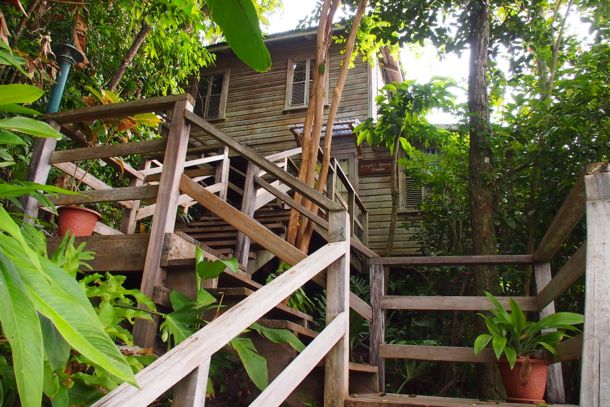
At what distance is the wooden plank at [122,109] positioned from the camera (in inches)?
133

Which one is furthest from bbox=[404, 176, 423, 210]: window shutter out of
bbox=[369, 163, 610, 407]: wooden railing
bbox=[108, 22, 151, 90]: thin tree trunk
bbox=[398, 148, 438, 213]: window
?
bbox=[369, 163, 610, 407]: wooden railing

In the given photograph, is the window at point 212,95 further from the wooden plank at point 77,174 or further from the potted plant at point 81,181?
the wooden plank at point 77,174

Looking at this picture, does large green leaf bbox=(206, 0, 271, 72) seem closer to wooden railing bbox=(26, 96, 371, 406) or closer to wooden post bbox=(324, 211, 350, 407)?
wooden railing bbox=(26, 96, 371, 406)

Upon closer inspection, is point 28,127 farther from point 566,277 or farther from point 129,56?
point 129,56

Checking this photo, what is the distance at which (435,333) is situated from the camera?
19.6 ft

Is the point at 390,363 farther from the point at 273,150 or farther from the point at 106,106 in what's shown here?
the point at 273,150

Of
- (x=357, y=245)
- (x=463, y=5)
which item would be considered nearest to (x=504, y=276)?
(x=357, y=245)

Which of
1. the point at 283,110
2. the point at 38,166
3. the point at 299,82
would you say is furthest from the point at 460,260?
the point at 299,82

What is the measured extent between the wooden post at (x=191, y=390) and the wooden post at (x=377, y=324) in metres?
2.31

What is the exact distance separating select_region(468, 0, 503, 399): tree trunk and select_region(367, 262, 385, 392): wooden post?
3.78 feet

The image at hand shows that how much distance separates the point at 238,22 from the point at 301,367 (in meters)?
1.54

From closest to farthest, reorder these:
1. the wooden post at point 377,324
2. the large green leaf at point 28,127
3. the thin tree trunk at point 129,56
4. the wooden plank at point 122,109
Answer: the large green leaf at point 28,127 → the wooden plank at point 122,109 → the wooden post at point 377,324 → the thin tree trunk at point 129,56

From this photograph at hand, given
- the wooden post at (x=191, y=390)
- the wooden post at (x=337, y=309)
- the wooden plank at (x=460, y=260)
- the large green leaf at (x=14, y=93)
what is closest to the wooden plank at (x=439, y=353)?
the wooden plank at (x=460, y=260)

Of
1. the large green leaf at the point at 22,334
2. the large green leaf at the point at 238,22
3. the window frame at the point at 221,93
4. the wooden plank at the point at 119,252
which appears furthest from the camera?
the window frame at the point at 221,93
